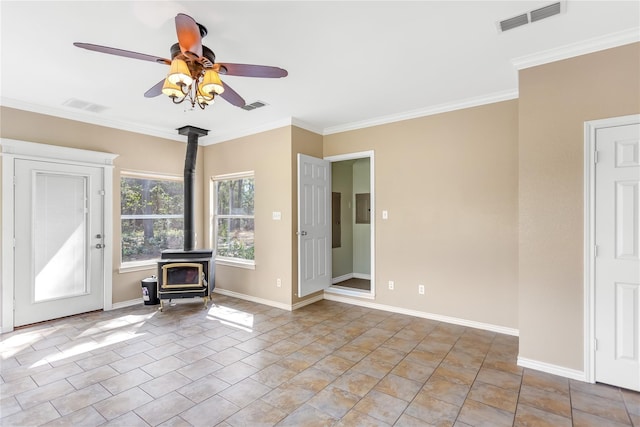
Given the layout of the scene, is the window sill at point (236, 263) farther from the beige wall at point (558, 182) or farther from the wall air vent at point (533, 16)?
the wall air vent at point (533, 16)

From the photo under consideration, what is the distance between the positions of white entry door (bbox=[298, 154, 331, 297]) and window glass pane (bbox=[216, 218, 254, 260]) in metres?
0.99

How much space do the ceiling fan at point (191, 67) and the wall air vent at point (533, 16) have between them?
1.64 m

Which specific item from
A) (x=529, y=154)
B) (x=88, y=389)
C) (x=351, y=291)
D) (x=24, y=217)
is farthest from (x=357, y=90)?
(x=24, y=217)

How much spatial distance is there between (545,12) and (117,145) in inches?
199

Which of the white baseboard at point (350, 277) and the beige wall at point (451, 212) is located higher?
the beige wall at point (451, 212)

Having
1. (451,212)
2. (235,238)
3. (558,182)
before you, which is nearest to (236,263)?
(235,238)

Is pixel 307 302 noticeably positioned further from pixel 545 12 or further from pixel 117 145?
pixel 545 12

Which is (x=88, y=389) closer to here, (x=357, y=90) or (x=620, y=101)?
(x=357, y=90)

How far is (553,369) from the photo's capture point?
263 cm

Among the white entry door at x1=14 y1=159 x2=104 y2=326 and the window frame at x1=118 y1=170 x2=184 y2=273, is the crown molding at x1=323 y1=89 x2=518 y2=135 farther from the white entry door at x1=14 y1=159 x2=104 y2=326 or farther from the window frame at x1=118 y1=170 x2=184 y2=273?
the white entry door at x1=14 y1=159 x2=104 y2=326

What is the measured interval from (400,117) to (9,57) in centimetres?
404

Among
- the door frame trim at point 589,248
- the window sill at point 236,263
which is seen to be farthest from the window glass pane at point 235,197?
the door frame trim at point 589,248

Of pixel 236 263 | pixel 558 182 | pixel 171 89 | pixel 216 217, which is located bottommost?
pixel 236 263

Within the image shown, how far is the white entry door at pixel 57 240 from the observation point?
374 cm
